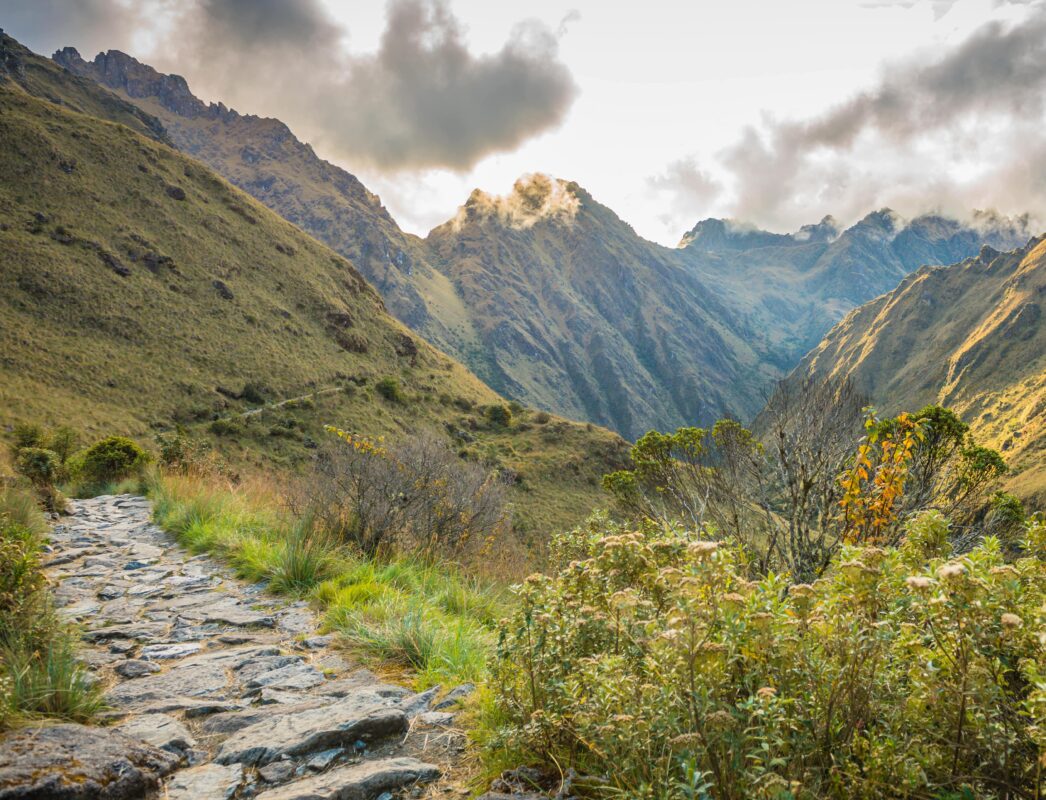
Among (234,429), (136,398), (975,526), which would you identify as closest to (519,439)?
(234,429)

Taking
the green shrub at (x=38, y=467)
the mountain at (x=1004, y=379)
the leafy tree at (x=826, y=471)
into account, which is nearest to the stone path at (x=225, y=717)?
the leafy tree at (x=826, y=471)

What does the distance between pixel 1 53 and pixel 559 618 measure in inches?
8495

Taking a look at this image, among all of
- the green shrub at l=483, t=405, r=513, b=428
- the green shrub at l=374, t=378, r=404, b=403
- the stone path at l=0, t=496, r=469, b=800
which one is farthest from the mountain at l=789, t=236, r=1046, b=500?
the stone path at l=0, t=496, r=469, b=800

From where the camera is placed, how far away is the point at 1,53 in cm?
13825

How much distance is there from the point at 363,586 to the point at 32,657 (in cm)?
281

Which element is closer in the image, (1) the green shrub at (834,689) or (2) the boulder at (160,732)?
(1) the green shrub at (834,689)

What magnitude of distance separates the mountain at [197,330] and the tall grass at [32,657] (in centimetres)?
4469

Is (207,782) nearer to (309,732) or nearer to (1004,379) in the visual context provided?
(309,732)

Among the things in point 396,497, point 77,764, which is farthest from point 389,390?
point 77,764

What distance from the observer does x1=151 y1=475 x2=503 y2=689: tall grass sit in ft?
14.3

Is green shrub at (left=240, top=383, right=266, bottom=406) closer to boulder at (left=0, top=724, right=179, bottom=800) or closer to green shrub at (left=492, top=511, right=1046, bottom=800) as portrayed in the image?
boulder at (left=0, top=724, right=179, bottom=800)

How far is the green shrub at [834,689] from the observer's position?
5.50ft

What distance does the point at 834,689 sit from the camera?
1.85 meters

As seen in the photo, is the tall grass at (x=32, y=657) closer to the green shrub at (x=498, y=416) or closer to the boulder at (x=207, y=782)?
the boulder at (x=207, y=782)
